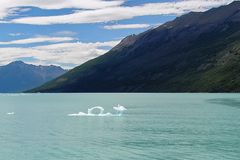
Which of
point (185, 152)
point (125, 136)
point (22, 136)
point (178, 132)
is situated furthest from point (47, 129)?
point (185, 152)

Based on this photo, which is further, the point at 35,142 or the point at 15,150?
the point at 35,142

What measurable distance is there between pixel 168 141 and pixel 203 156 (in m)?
18.2

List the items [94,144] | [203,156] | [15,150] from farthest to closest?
[94,144] → [15,150] → [203,156]

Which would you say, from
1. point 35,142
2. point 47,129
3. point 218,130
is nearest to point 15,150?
point 35,142

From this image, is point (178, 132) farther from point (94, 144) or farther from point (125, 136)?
point (94, 144)

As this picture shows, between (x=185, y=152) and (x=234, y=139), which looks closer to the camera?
(x=185, y=152)

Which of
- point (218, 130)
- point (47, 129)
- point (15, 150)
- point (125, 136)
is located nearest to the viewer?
point (15, 150)

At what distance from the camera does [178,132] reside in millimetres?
99750

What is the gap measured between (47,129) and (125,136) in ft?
84.7

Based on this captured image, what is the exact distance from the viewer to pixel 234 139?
85938mm

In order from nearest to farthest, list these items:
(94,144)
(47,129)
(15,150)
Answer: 1. (15,150)
2. (94,144)
3. (47,129)

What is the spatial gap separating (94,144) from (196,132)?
27.6m

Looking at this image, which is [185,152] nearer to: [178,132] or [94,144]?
[94,144]

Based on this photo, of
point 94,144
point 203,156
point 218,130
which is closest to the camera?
point 203,156
